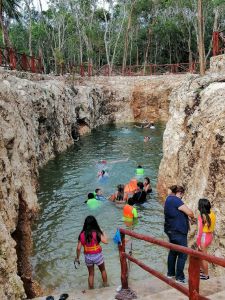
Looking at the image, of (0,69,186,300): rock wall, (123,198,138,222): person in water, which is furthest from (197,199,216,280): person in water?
(123,198,138,222): person in water

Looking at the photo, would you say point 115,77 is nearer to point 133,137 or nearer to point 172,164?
point 133,137

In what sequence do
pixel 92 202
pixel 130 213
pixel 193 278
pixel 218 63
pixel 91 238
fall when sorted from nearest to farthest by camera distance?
pixel 193 278 → pixel 91 238 → pixel 130 213 → pixel 218 63 → pixel 92 202

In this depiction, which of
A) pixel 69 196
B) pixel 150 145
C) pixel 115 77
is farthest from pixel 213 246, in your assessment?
pixel 115 77

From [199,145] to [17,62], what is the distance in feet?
52.0

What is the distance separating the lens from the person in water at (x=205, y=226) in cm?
710

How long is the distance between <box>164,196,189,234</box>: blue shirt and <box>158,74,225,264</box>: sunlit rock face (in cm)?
139

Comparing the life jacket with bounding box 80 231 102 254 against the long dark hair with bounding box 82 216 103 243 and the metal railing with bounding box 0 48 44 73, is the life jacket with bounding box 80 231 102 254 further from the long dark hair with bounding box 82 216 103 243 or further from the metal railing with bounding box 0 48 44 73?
the metal railing with bounding box 0 48 44 73

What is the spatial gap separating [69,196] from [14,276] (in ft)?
30.5

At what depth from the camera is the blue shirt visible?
6.92m

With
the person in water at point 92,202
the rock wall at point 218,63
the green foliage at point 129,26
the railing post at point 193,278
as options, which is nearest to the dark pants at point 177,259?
the railing post at point 193,278

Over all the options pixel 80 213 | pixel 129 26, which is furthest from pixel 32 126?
pixel 129 26

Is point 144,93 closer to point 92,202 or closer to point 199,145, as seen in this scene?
point 92,202

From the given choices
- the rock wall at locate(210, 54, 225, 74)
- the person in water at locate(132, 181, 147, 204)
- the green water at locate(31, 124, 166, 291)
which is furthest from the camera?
the person in water at locate(132, 181, 147, 204)

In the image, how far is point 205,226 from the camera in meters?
7.21
